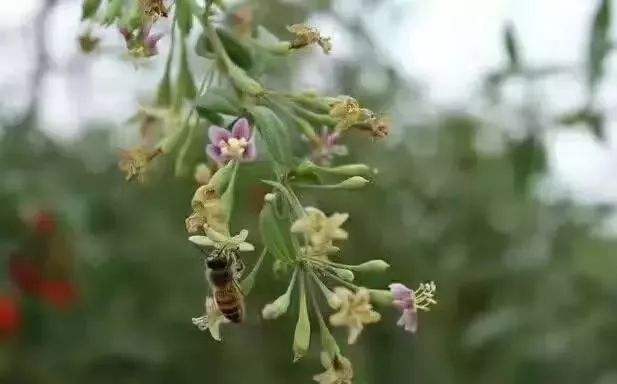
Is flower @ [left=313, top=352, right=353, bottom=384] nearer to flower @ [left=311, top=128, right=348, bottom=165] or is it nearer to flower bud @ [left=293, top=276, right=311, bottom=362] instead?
flower bud @ [left=293, top=276, right=311, bottom=362]

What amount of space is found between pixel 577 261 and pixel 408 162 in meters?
0.39

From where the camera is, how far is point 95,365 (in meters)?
2.30

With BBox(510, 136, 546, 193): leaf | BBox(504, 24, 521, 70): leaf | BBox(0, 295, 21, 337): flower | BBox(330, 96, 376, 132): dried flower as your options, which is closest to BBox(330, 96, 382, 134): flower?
BBox(330, 96, 376, 132): dried flower

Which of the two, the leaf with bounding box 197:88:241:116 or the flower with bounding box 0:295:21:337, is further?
the flower with bounding box 0:295:21:337

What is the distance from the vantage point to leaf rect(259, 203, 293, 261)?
0.58m

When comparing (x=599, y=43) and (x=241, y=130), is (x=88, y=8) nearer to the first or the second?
(x=241, y=130)

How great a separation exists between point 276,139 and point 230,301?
0.10 metres

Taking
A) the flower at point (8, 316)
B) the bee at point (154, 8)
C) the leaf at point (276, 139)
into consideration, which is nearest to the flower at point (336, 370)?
the leaf at point (276, 139)

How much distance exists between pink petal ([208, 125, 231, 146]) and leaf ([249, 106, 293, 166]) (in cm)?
3

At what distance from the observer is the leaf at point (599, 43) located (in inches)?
42.8

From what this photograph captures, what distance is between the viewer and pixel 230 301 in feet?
Answer: 2.11

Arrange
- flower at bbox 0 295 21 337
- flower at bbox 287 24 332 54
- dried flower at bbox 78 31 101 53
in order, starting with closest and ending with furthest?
flower at bbox 287 24 332 54 < dried flower at bbox 78 31 101 53 < flower at bbox 0 295 21 337

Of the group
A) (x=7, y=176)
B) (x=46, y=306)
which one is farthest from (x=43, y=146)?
(x=46, y=306)

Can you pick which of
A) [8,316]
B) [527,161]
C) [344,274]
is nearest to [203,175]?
[344,274]
